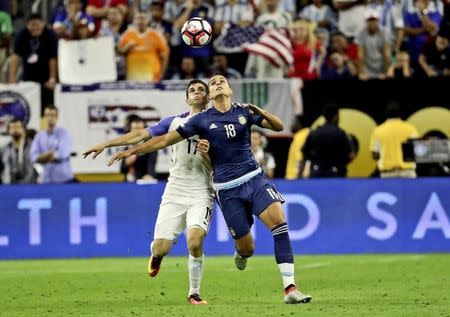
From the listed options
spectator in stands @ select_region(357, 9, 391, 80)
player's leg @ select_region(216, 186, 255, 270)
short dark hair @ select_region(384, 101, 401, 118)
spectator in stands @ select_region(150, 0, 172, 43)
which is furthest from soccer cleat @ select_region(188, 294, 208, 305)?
spectator in stands @ select_region(150, 0, 172, 43)

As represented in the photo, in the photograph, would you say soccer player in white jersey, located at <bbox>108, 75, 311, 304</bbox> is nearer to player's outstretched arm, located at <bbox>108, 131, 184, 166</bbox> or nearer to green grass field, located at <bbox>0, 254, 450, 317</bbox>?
player's outstretched arm, located at <bbox>108, 131, 184, 166</bbox>

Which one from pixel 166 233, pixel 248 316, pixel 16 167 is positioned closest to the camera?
pixel 248 316

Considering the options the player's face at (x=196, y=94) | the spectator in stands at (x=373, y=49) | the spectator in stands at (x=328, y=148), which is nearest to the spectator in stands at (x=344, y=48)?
the spectator in stands at (x=373, y=49)

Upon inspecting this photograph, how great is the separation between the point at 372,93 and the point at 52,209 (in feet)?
20.2

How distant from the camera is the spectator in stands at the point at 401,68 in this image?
22766 mm

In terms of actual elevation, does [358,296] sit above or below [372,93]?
below

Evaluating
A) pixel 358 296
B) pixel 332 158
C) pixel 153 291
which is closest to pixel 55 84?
pixel 332 158

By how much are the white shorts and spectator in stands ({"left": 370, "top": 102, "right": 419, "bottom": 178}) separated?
7.72 metres

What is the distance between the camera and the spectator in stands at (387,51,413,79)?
22.8 meters

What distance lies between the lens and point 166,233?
44.1ft

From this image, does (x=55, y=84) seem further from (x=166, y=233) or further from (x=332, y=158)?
(x=166, y=233)

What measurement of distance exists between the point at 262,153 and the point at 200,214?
26.4 ft

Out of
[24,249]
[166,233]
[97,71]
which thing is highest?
[97,71]

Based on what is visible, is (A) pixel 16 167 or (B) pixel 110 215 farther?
(A) pixel 16 167
